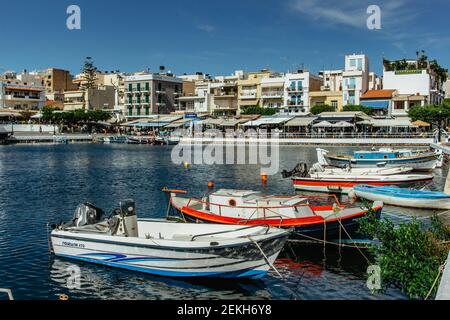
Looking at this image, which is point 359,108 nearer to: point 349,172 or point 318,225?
point 349,172

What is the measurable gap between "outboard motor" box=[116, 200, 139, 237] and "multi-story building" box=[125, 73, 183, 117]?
96880 millimetres

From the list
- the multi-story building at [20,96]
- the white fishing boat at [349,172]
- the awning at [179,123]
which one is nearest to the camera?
the white fishing boat at [349,172]

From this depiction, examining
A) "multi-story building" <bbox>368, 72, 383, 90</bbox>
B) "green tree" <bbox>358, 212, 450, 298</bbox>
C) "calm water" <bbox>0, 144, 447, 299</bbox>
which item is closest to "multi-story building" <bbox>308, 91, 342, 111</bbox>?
"multi-story building" <bbox>368, 72, 383, 90</bbox>

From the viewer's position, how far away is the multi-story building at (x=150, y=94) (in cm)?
11225

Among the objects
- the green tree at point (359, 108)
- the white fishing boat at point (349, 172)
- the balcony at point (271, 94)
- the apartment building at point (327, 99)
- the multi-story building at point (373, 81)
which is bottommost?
the white fishing boat at point (349, 172)

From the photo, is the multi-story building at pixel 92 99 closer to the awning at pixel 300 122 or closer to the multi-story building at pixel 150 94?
the multi-story building at pixel 150 94

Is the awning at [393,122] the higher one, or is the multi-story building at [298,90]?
the multi-story building at [298,90]

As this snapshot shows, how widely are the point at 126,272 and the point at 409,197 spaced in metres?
17.3

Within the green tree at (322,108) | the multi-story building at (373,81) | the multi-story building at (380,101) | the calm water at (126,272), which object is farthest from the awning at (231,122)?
the calm water at (126,272)

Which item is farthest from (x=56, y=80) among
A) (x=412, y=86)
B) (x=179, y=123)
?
(x=412, y=86)

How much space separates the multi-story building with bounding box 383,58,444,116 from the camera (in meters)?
84.1

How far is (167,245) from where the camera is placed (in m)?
15.4

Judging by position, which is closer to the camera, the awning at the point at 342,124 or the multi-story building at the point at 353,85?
the awning at the point at 342,124
